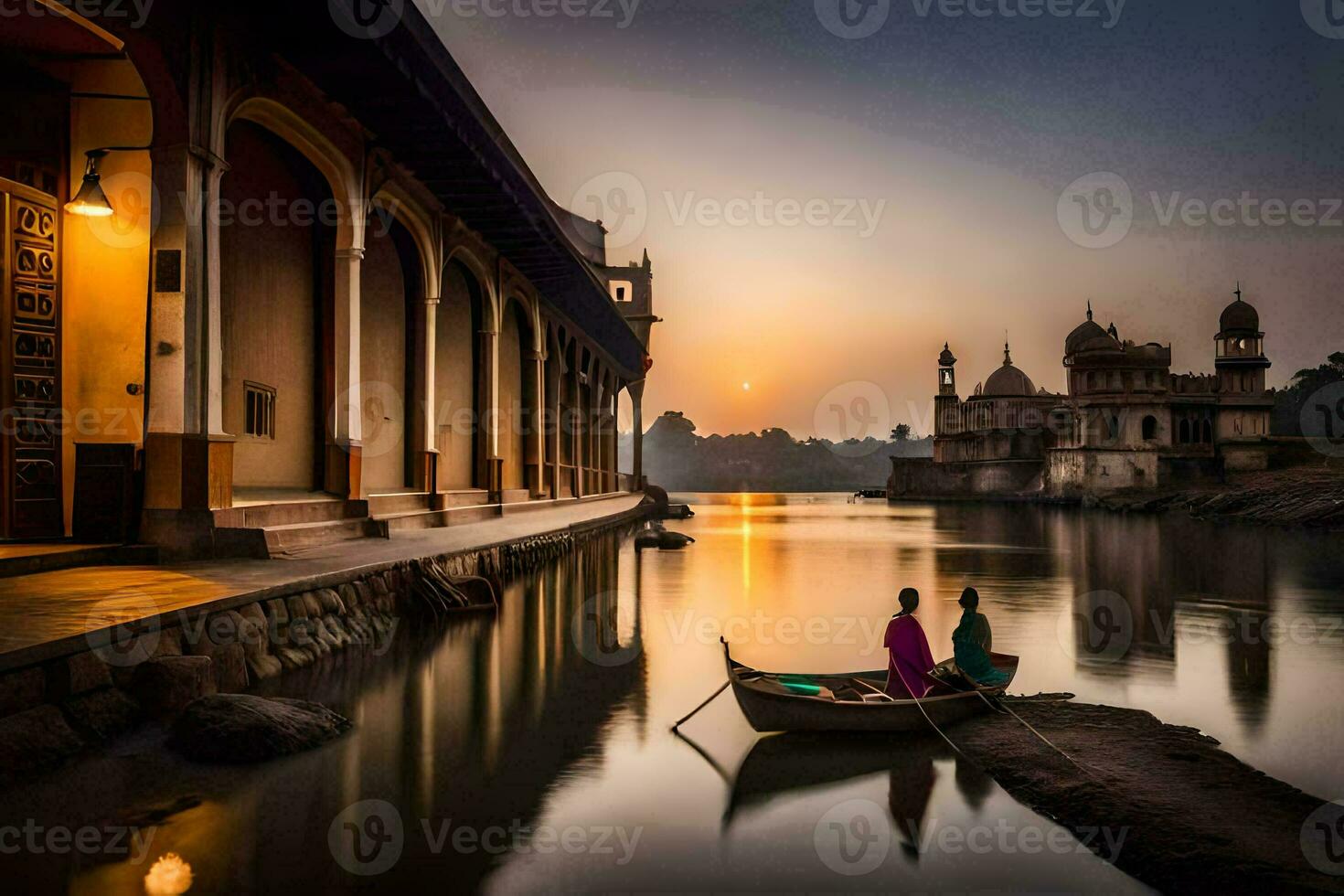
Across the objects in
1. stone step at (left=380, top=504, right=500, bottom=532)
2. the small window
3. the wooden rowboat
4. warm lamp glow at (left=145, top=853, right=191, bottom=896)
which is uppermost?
Answer: the small window

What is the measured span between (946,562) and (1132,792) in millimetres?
17474

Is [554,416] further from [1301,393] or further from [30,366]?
[1301,393]

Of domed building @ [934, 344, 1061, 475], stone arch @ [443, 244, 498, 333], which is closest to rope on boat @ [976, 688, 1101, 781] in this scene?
stone arch @ [443, 244, 498, 333]

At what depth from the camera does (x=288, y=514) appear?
11234mm

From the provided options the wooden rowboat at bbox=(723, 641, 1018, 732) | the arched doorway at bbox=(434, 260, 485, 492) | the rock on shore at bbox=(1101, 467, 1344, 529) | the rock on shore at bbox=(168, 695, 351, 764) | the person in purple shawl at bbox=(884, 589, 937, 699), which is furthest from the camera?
the rock on shore at bbox=(1101, 467, 1344, 529)

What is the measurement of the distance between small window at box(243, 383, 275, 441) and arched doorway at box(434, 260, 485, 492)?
6.64 meters

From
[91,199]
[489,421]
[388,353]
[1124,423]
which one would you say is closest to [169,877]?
[91,199]

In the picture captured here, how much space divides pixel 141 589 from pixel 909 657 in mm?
6025

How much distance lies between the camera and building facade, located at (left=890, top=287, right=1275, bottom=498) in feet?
185

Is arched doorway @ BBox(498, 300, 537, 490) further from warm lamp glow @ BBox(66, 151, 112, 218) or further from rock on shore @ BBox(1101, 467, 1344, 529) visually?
rock on shore @ BBox(1101, 467, 1344, 529)

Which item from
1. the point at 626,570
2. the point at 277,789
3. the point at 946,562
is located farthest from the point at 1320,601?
the point at 277,789

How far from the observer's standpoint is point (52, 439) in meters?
9.42

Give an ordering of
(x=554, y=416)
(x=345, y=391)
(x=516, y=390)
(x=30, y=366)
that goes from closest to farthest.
→ (x=30, y=366), (x=345, y=391), (x=516, y=390), (x=554, y=416)

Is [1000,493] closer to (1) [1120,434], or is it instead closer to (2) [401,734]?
(1) [1120,434]
